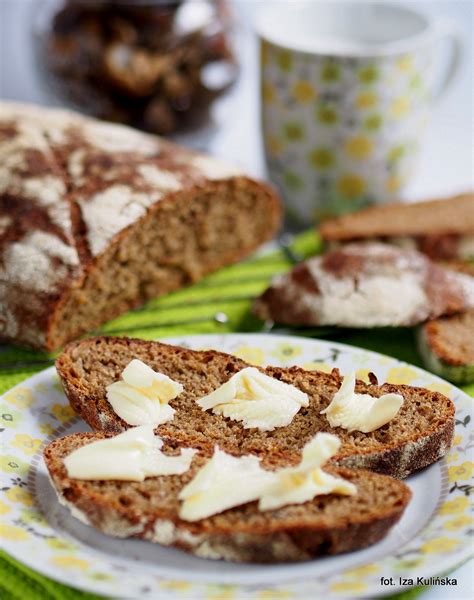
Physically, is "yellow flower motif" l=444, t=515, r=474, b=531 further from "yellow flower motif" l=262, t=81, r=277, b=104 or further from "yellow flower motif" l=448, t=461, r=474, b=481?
"yellow flower motif" l=262, t=81, r=277, b=104

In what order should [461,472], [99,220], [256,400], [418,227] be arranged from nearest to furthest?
1. [461,472]
2. [256,400]
3. [99,220]
4. [418,227]

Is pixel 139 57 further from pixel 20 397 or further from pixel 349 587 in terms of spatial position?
pixel 349 587

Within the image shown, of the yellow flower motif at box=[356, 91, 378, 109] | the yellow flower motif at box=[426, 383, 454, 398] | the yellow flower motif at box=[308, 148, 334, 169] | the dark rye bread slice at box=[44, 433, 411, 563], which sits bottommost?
the yellow flower motif at box=[426, 383, 454, 398]

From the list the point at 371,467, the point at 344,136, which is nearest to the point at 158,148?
the point at 344,136

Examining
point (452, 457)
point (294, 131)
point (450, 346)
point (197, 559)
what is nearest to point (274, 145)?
point (294, 131)

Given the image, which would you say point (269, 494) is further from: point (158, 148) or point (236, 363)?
point (158, 148)

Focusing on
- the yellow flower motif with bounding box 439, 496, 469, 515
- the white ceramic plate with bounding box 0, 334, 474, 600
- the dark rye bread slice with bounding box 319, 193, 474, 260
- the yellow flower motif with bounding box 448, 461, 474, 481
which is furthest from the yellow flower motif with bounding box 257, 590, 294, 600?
the dark rye bread slice with bounding box 319, 193, 474, 260
